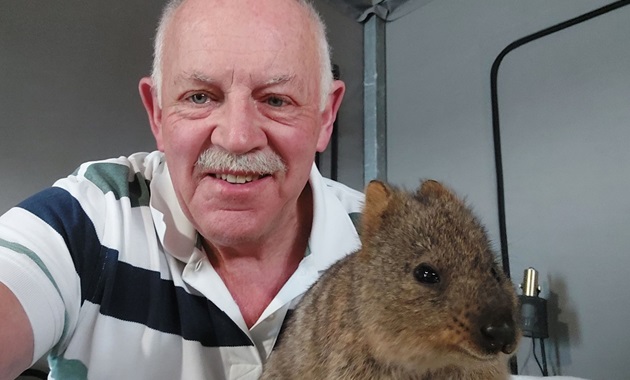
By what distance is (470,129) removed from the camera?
2.69 metres

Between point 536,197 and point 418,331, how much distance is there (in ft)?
5.32

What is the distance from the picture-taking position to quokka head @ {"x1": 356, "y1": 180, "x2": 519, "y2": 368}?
2.87 ft

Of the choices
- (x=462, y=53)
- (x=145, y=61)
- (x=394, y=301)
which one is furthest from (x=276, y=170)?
(x=462, y=53)

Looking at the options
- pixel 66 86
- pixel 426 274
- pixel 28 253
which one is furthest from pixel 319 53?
pixel 66 86

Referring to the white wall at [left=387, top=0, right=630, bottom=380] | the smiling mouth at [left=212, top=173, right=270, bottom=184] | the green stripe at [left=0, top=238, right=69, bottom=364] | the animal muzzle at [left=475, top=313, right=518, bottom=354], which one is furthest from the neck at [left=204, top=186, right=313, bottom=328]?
the white wall at [left=387, top=0, right=630, bottom=380]

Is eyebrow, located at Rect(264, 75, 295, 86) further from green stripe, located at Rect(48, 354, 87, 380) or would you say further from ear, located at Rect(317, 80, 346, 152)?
green stripe, located at Rect(48, 354, 87, 380)

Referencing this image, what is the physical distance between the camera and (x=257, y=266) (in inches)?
56.3

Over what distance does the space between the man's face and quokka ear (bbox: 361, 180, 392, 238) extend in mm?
249

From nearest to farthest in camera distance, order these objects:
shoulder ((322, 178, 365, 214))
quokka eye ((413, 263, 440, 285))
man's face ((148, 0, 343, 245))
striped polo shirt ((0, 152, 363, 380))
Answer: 1. quokka eye ((413, 263, 440, 285))
2. striped polo shirt ((0, 152, 363, 380))
3. man's face ((148, 0, 343, 245))
4. shoulder ((322, 178, 365, 214))

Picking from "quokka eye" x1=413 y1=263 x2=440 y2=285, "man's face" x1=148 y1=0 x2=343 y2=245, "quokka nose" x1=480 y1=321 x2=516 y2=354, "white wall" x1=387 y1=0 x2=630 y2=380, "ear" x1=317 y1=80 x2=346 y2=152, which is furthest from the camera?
"white wall" x1=387 y1=0 x2=630 y2=380

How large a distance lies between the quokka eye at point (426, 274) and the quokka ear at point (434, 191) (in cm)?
22

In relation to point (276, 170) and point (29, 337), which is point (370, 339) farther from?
point (29, 337)

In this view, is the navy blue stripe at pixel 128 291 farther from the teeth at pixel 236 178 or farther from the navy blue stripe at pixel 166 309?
the teeth at pixel 236 178

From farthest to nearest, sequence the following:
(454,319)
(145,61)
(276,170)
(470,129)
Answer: (470,129) < (145,61) < (276,170) < (454,319)
